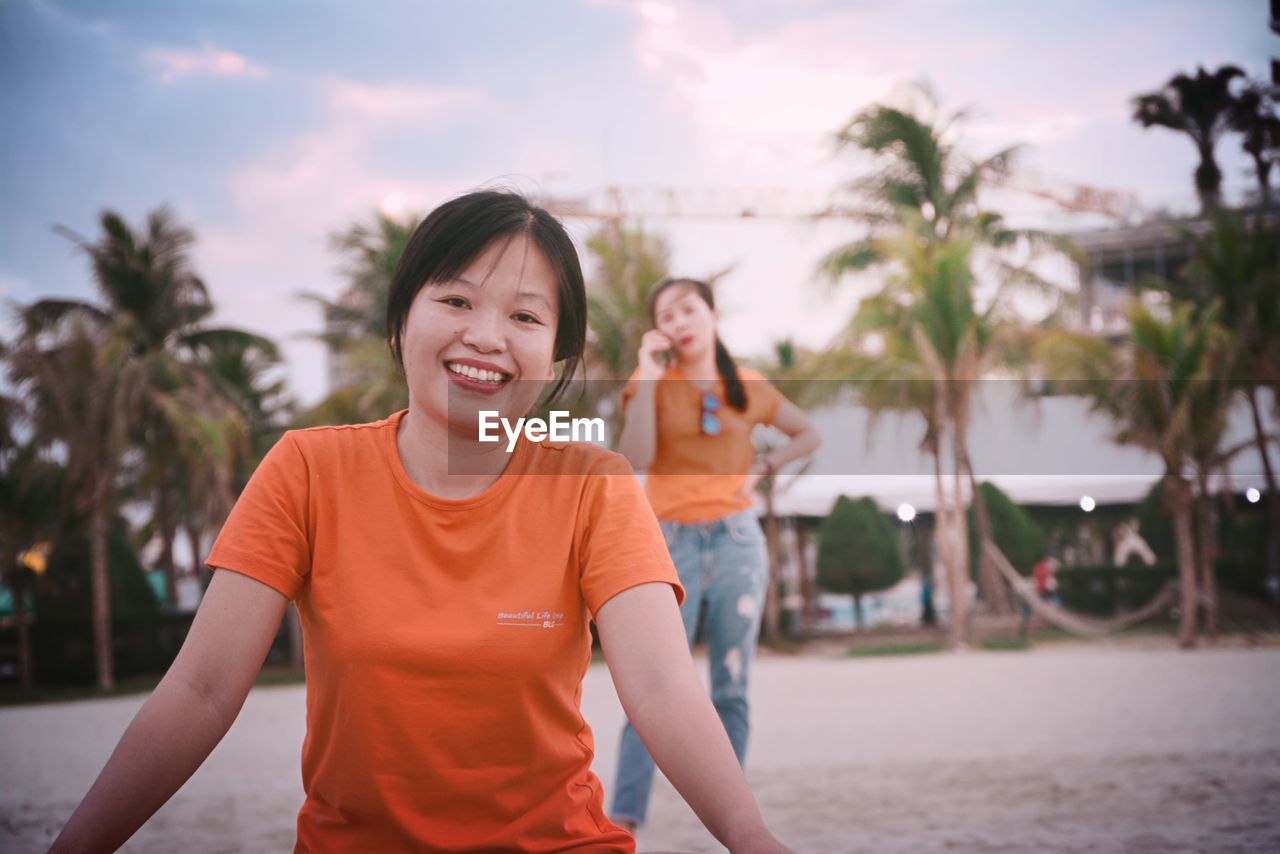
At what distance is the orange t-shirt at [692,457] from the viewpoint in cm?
337

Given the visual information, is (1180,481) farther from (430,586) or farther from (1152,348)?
(430,586)

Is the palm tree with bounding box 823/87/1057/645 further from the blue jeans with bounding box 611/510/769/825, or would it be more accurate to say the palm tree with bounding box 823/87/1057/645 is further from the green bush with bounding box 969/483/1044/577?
the blue jeans with bounding box 611/510/769/825

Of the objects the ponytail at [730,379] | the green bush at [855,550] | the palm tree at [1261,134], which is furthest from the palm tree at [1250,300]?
the ponytail at [730,379]

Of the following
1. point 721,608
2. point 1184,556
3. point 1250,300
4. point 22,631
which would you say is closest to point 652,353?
point 721,608

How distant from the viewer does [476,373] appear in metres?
1.28

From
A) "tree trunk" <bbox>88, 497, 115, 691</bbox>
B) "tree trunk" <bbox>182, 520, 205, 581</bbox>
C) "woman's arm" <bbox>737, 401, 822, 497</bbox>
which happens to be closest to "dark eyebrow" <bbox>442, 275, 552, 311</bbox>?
"woman's arm" <bbox>737, 401, 822, 497</bbox>

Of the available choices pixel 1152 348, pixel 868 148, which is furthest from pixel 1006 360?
pixel 868 148

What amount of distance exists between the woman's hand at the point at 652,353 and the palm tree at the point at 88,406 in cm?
1311

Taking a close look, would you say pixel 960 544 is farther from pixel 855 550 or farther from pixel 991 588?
pixel 991 588

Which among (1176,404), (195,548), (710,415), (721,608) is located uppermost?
(1176,404)

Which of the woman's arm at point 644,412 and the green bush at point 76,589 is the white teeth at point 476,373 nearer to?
the woman's arm at point 644,412

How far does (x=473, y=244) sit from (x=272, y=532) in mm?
388

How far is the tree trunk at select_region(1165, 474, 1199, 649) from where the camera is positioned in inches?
539

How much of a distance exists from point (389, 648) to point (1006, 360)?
1650 centimetres
